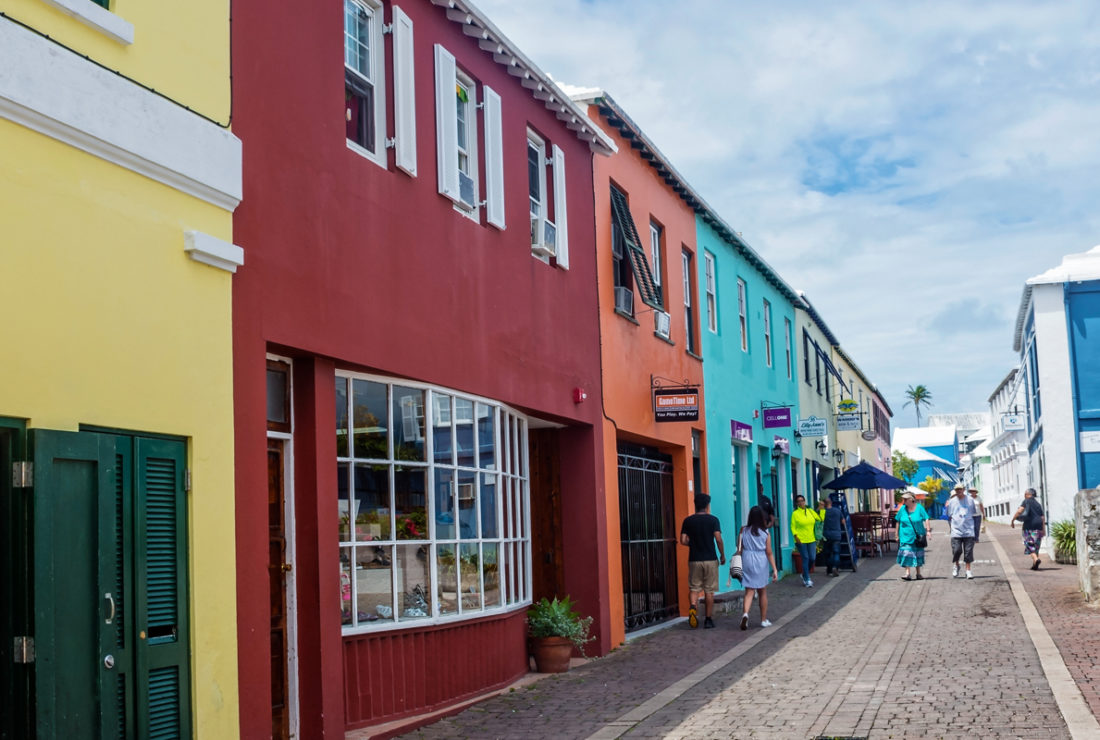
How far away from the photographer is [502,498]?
39.8ft

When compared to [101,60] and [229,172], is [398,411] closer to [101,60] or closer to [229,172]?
[229,172]

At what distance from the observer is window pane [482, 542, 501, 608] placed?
11.5 meters

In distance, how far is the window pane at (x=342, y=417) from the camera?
9234 millimetres

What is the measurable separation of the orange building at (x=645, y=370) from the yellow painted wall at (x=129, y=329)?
8120 millimetres

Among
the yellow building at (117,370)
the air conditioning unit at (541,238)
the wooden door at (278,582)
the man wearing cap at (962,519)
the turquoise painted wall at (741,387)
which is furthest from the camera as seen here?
the man wearing cap at (962,519)

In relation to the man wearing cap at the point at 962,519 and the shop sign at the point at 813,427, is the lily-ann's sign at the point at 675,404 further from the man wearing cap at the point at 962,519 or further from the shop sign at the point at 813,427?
the shop sign at the point at 813,427

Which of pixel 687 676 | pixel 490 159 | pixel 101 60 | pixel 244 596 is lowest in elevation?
pixel 687 676

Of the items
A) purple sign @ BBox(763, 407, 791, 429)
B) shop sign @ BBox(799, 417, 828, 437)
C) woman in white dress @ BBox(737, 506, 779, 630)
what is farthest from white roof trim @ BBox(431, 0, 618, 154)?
shop sign @ BBox(799, 417, 828, 437)

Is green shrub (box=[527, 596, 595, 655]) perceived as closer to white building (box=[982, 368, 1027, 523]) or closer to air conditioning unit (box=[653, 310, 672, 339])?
air conditioning unit (box=[653, 310, 672, 339])

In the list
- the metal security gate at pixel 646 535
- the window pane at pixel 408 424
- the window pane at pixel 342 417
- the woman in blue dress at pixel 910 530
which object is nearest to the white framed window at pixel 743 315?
the woman in blue dress at pixel 910 530

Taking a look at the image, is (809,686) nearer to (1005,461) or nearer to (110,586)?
(110,586)

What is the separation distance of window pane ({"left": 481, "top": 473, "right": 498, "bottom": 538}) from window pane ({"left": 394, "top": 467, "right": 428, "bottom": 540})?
1329mm

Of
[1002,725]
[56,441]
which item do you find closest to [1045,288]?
[1002,725]

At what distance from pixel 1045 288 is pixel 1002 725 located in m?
20.4
